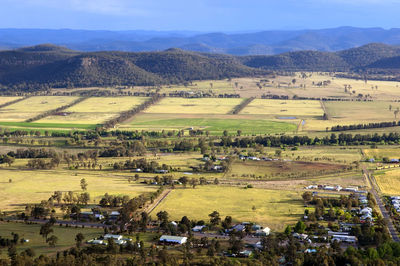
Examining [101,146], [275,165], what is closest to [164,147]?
[101,146]

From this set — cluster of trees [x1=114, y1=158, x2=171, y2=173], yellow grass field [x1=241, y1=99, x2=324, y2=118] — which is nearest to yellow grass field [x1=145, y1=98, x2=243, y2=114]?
yellow grass field [x1=241, y1=99, x2=324, y2=118]

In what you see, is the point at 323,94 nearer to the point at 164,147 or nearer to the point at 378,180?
the point at 164,147

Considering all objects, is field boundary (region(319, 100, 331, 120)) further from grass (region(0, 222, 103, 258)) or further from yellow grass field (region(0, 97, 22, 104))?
yellow grass field (region(0, 97, 22, 104))

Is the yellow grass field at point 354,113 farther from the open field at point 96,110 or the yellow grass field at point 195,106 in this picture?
the open field at point 96,110

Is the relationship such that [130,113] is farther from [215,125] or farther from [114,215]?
[114,215]

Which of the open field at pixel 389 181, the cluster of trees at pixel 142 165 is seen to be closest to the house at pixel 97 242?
the cluster of trees at pixel 142 165

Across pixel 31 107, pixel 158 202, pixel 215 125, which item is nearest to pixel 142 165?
pixel 158 202
